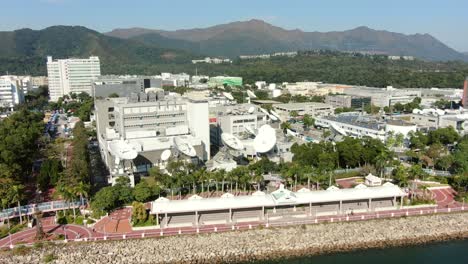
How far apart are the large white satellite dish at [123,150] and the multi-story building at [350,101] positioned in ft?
187

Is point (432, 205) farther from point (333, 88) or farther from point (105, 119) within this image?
point (333, 88)

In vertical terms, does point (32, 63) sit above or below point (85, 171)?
above

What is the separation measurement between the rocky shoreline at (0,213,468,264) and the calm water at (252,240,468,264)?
0.46 metres

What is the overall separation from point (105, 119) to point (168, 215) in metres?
27.1

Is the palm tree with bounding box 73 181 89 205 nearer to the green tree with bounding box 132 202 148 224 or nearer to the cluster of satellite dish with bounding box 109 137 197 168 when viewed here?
the green tree with bounding box 132 202 148 224

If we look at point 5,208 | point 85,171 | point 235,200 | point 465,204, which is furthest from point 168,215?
point 465,204

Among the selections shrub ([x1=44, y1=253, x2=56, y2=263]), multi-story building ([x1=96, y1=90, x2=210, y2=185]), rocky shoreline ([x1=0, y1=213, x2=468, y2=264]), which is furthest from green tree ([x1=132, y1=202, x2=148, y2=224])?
multi-story building ([x1=96, y1=90, x2=210, y2=185])

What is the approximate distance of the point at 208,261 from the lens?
24969 mm

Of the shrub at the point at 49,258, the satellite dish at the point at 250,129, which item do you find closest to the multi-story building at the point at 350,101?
the satellite dish at the point at 250,129

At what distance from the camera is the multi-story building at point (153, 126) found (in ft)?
135

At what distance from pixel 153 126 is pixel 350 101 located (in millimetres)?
50972

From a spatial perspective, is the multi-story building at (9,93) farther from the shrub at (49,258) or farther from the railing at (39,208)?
the shrub at (49,258)

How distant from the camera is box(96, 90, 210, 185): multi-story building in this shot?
41.0 m

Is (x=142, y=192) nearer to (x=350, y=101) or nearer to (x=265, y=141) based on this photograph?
(x=265, y=141)
